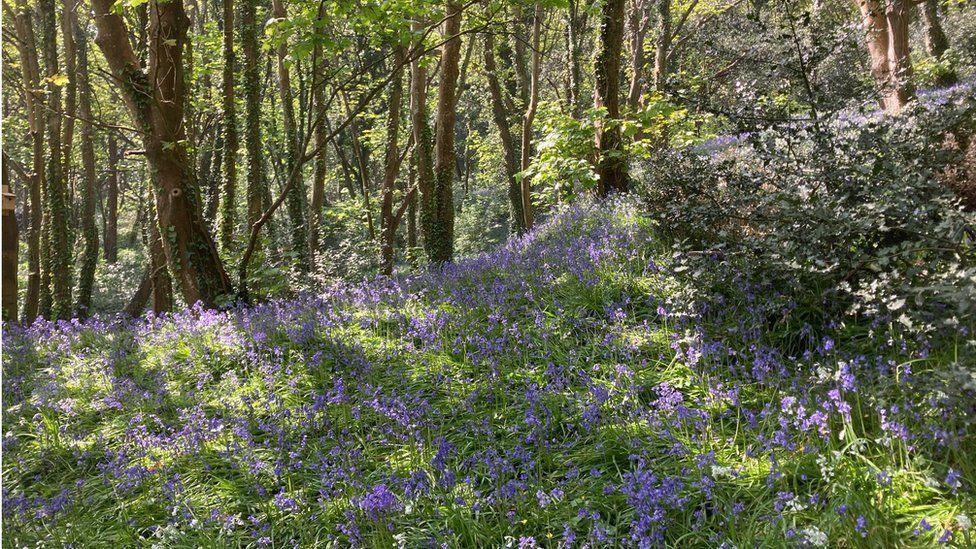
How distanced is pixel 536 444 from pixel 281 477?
1.65 metres

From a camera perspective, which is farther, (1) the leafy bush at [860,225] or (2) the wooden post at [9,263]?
(2) the wooden post at [9,263]

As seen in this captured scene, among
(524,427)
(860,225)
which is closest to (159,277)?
(524,427)

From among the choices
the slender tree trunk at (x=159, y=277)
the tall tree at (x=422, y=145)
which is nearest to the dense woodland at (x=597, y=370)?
the slender tree trunk at (x=159, y=277)

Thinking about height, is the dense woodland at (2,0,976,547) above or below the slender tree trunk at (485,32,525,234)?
below

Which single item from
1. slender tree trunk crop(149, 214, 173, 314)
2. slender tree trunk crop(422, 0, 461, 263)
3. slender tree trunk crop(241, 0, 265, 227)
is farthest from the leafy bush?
slender tree trunk crop(241, 0, 265, 227)

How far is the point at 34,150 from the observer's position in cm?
1388

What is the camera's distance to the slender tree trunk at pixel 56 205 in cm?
1291

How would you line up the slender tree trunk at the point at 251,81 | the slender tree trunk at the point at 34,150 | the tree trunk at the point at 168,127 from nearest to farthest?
the tree trunk at the point at 168,127
the slender tree trunk at the point at 251,81
the slender tree trunk at the point at 34,150

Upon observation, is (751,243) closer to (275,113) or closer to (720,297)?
(720,297)

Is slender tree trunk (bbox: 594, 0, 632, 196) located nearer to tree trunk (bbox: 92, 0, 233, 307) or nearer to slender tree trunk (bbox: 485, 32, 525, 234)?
tree trunk (bbox: 92, 0, 233, 307)

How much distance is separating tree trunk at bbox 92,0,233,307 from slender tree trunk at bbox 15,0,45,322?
7.45 metres

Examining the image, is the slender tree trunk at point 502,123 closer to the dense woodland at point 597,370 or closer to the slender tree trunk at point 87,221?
the dense woodland at point 597,370

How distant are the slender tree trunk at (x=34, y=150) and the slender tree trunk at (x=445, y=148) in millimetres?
9656

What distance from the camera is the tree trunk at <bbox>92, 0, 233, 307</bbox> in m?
7.81
